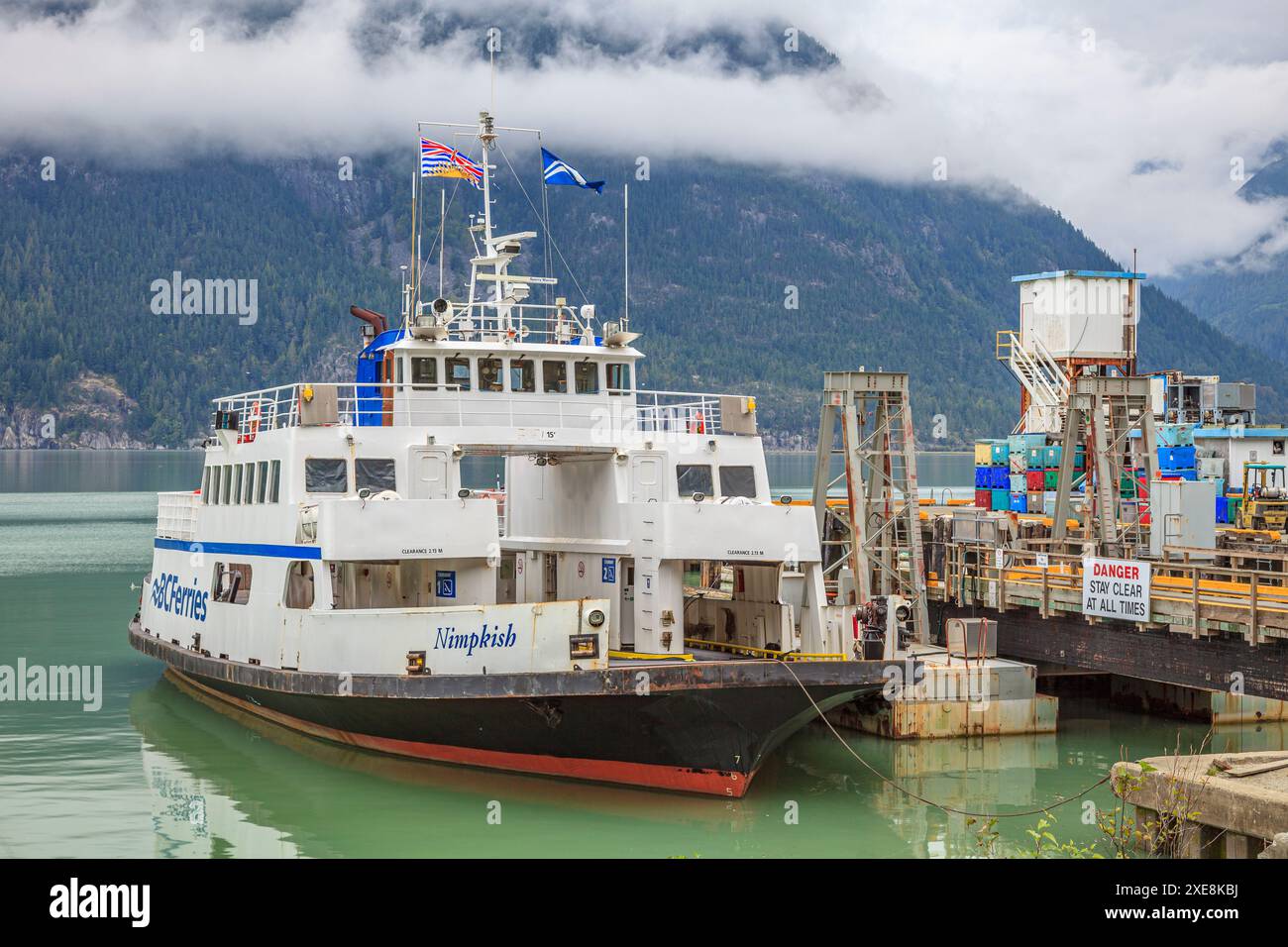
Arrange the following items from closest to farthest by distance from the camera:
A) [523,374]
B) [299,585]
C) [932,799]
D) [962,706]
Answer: [932,799] < [299,585] < [523,374] < [962,706]

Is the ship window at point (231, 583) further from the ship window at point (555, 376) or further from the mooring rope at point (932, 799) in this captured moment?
the mooring rope at point (932, 799)

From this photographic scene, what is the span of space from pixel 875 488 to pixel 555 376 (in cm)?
906

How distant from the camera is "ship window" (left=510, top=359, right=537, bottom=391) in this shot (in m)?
23.8

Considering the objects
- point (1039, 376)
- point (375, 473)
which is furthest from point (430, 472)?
point (1039, 376)

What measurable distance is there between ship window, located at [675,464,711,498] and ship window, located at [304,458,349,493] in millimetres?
5092

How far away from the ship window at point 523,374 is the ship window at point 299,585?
429 centimetres

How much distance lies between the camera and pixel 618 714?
19297 millimetres

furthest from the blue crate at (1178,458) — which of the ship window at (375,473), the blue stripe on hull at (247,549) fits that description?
the ship window at (375,473)

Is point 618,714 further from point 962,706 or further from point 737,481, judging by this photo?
point 962,706

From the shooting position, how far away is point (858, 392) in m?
29.6

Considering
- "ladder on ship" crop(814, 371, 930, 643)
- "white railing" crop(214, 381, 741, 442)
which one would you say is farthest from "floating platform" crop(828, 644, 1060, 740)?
"white railing" crop(214, 381, 741, 442)

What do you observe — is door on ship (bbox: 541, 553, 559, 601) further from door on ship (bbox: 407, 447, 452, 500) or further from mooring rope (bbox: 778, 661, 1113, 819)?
mooring rope (bbox: 778, 661, 1113, 819)
